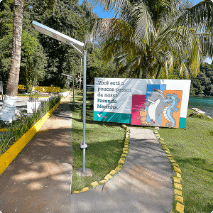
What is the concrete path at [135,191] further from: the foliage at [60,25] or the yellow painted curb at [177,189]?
the foliage at [60,25]

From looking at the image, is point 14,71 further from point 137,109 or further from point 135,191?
point 135,191

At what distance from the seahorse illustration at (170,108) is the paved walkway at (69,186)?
9.49 feet

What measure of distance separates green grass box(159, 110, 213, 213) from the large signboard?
28.2 inches

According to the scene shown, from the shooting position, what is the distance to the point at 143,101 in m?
7.00

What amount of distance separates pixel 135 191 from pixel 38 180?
182 centimetres

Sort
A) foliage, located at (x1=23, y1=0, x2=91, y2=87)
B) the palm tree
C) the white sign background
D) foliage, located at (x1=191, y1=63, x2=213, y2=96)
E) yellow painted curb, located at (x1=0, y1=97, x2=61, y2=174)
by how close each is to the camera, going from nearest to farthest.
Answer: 1. yellow painted curb, located at (x1=0, y1=97, x2=61, y2=174)
2. the palm tree
3. the white sign background
4. foliage, located at (x1=23, y1=0, x2=91, y2=87)
5. foliage, located at (x1=191, y1=63, x2=213, y2=96)

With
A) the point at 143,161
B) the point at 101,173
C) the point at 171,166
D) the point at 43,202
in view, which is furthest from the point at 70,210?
the point at 171,166

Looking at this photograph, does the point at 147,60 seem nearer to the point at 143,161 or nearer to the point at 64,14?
the point at 143,161

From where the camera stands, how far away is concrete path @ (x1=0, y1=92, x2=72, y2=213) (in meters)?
2.40

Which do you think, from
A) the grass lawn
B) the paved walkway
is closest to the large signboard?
the grass lawn

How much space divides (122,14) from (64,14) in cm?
1443

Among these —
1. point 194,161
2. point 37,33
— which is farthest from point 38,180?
point 37,33

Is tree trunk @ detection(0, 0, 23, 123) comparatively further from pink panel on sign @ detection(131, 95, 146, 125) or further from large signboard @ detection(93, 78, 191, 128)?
pink panel on sign @ detection(131, 95, 146, 125)

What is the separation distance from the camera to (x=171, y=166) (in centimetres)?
374
